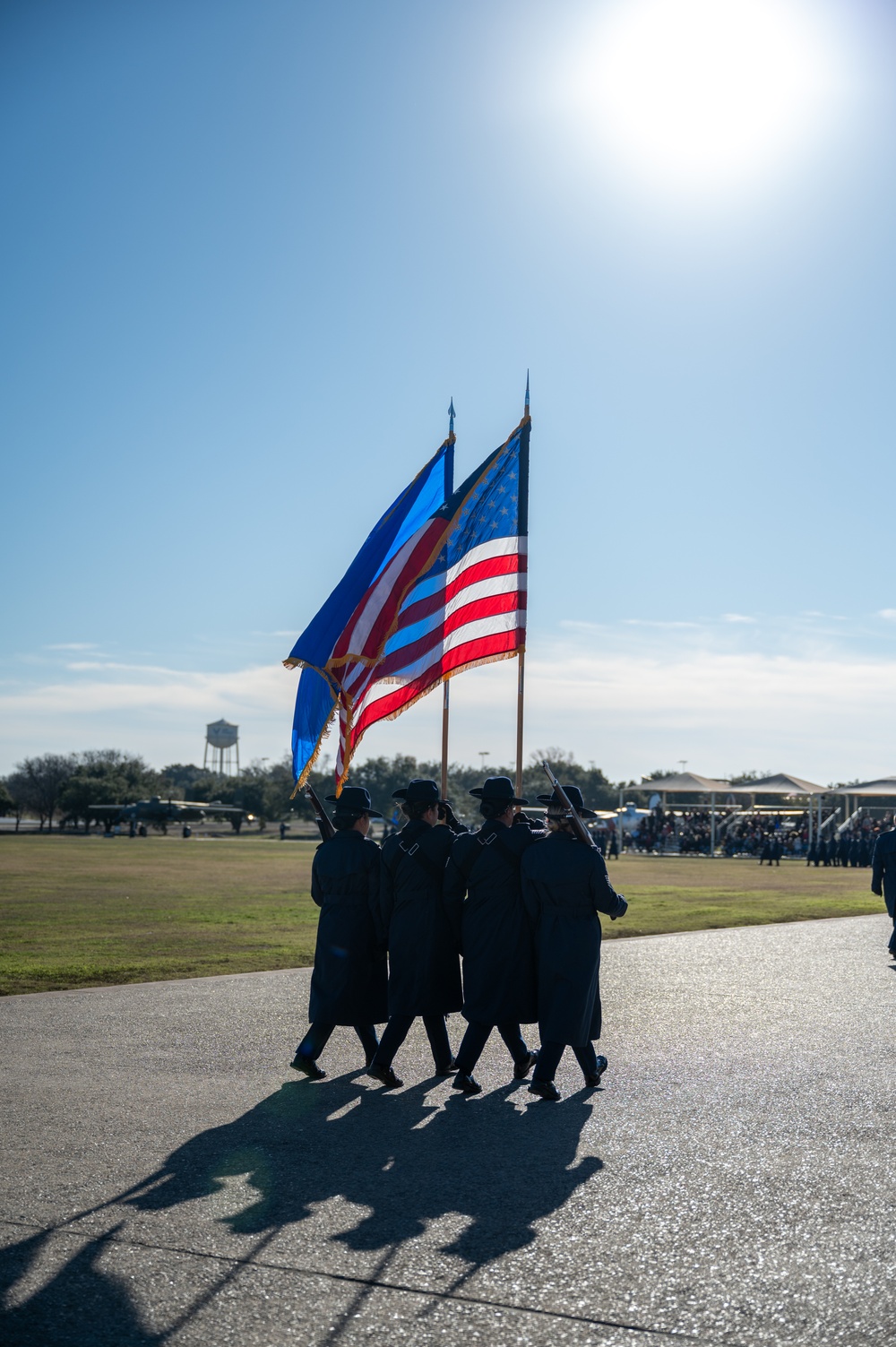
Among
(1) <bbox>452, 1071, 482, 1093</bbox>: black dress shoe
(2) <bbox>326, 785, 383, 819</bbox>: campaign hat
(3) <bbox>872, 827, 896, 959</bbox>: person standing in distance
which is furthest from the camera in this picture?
(3) <bbox>872, 827, 896, 959</bbox>: person standing in distance

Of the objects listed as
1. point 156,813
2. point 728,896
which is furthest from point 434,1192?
point 156,813

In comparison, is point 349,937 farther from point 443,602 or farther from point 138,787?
point 138,787

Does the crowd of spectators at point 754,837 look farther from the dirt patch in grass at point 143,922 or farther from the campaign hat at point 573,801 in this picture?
the campaign hat at point 573,801

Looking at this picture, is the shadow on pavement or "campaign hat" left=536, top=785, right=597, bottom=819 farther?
"campaign hat" left=536, top=785, right=597, bottom=819

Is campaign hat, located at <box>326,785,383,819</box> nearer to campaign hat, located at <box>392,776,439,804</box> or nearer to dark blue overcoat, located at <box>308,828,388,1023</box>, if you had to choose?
dark blue overcoat, located at <box>308,828,388,1023</box>

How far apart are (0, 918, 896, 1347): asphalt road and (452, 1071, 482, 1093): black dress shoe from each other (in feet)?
0.29

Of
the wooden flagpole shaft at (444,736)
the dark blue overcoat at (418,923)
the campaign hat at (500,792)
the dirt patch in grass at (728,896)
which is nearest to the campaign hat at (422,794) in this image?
the dark blue overcoat at (418,923)

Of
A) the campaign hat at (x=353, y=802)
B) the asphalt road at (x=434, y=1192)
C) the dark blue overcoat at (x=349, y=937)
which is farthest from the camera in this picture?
the campaign hat at (x=353, y=802)

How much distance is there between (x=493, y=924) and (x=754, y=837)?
57239mm

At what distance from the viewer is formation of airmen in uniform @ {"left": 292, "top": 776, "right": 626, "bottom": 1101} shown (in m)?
7.40

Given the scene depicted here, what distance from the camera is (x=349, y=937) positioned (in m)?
7.88

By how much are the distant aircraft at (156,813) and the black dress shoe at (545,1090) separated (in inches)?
2912

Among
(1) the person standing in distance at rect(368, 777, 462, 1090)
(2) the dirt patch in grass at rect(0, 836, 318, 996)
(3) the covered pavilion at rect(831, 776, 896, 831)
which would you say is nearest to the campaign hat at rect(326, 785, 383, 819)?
(1) the person standing in distance at rect(368, 777, 462, 1090)

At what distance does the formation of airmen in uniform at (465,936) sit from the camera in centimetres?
740
